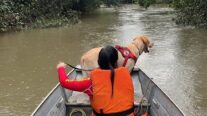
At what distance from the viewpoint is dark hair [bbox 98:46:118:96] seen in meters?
4.07

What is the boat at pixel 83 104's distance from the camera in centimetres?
525

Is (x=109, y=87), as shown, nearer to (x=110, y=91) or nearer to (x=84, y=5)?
(x=110, y=91)

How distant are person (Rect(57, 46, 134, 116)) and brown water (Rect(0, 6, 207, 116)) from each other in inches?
135

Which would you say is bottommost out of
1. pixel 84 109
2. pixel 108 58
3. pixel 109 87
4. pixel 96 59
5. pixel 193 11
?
pixel 193 11

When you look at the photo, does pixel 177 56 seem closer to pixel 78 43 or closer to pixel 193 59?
pixel 193 59

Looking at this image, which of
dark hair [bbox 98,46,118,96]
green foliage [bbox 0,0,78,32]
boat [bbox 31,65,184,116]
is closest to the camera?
dark hair [bbox 98,46,118,96]

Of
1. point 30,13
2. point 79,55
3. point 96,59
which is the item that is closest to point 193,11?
point 79,55

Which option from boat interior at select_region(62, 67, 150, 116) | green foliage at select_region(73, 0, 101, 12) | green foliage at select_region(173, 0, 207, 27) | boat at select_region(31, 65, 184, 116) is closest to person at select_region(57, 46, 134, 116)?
boat at select_region(31, 65, 184, 116)

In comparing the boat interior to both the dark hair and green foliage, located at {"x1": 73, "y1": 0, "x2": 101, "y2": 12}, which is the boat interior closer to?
the dark hair

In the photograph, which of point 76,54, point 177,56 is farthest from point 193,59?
point 76,54

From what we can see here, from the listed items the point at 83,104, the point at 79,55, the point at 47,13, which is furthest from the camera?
the point at 47,13

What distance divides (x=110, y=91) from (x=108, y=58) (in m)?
0.36

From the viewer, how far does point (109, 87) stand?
13.8 ft

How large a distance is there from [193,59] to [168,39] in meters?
4.10
